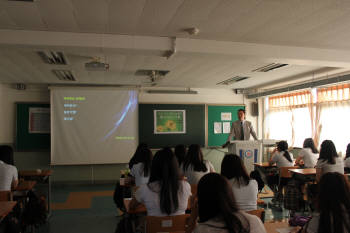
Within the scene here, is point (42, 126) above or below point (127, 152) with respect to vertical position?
above

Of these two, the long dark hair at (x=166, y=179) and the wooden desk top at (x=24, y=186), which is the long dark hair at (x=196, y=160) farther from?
the wooden desk top at (x=24, y=186)

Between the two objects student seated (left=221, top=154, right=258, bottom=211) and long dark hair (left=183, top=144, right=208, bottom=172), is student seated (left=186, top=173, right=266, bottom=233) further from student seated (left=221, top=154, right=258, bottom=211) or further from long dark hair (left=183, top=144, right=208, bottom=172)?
long dark hair (left=183, top=144, right=208, bottom=172)

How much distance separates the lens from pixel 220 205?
4.90 ft

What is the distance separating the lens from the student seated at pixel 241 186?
2.54 meters

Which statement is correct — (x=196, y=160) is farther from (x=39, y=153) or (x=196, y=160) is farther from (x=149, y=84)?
(x=39, y=153)

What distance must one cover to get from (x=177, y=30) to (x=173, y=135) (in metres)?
5.02

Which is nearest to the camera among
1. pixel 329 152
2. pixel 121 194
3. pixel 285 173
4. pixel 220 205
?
pixel 220 205

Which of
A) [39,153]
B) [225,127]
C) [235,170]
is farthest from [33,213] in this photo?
[225,127]

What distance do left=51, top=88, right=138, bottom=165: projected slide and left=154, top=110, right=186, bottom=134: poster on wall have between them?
640 millimetres

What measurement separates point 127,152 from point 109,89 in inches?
70.2

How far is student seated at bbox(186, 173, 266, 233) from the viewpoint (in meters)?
1.48

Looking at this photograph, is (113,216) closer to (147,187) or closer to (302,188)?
(147,187)

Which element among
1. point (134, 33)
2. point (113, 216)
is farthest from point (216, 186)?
point (113, 216)

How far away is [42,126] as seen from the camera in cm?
760
